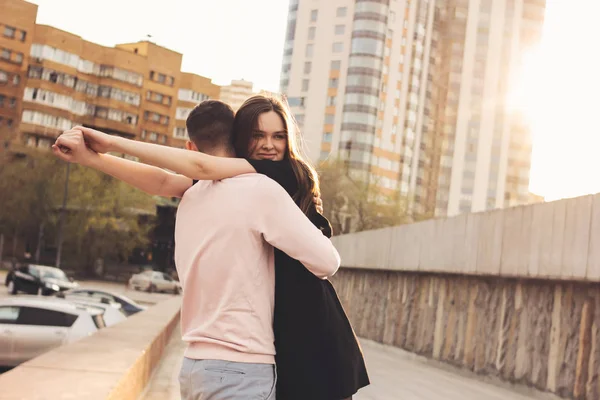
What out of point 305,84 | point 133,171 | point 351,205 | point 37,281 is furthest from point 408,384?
point 305,84

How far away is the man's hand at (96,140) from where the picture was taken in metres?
2.51

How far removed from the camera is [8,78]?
100688 mm

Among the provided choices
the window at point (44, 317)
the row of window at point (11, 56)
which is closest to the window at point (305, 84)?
the row of window at point (11, 56)

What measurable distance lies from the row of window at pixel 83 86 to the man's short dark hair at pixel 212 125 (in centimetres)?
10353

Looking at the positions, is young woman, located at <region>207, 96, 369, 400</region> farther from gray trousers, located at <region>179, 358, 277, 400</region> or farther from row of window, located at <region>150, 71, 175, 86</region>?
row of window, located at <region>150, 71, 175, 86</region>

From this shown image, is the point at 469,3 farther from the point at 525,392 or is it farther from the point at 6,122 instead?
the point at 525,392

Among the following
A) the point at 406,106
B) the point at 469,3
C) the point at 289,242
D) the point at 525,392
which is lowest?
the point at 525,392

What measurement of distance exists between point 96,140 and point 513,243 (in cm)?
1095

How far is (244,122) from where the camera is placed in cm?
267

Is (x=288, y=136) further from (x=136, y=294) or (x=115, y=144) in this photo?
(x=136, y=294)

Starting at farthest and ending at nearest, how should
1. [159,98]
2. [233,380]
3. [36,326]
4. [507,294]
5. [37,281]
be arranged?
[159,98]
[37,281]
[36,326]
[507,294]
[233,380]

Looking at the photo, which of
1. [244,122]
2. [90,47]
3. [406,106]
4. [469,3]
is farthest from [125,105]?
[244,122]

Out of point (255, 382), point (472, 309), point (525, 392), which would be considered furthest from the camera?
point (472, 309)

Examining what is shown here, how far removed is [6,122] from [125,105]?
15.3 m
